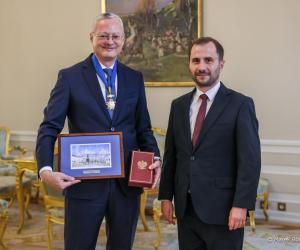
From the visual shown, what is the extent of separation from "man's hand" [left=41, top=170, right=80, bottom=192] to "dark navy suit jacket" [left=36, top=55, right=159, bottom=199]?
63 millimetres

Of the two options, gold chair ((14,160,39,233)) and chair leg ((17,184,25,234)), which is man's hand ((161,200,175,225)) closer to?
gold chair ((14,160,39,233))

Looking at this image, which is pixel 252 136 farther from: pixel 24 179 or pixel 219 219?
pixel 24 179

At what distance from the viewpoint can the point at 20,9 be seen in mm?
5355

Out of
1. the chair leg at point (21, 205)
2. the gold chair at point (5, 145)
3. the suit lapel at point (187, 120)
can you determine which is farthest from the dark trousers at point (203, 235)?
the gold chair at point (5, 145)

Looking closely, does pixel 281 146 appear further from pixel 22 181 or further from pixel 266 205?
pixel 22 181

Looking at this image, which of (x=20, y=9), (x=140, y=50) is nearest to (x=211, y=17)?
(x=140, y=50)

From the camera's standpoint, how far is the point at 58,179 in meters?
1.72

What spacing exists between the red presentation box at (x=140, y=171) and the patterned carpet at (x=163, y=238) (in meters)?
1.84

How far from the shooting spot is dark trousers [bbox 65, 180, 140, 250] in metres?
1.87

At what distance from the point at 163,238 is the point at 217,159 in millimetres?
2176

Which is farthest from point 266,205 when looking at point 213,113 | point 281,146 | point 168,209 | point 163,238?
point 213,113

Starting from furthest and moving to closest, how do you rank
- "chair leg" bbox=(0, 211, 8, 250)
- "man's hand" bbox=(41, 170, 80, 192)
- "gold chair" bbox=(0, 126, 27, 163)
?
"gold chair" bbox=(0, 126, 27, 163) → "chair leg" bbox=(0, 211, 8, 250) → "man's hand" bbox=(41, 170, 80, 192)

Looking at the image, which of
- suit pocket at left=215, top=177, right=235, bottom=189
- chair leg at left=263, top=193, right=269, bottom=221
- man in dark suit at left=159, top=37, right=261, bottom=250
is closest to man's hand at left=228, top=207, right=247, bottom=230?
man in dark suit at left=159, top=37, right=261, bottom=250

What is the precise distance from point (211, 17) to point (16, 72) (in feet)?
9.01
